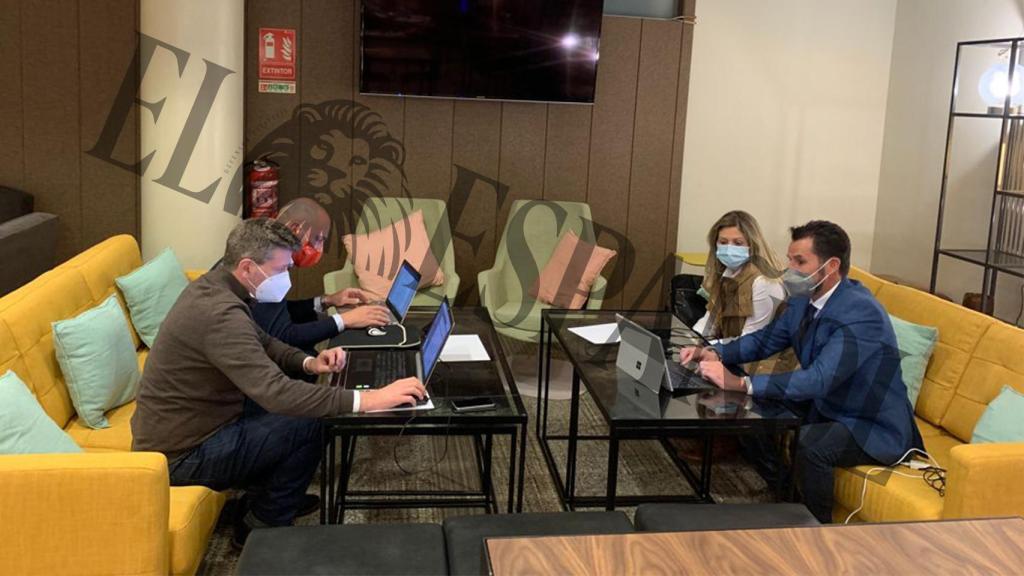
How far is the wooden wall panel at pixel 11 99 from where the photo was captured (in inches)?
214

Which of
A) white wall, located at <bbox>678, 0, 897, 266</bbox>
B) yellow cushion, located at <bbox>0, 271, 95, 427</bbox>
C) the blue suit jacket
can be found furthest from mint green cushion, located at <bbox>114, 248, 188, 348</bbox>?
white wall, located at <bbox>678, 0, 897, 266</bbox>

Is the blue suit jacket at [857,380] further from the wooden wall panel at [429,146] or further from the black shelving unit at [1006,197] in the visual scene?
the wooden wall panel at [429,146]

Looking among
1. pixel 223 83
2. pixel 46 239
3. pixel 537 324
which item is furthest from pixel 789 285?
pixel 46 239

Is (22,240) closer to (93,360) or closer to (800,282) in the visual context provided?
(93,360)

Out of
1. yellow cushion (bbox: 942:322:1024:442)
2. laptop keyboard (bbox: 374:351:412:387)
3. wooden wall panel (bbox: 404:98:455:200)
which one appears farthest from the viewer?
wooden wall panel (bbox: 404:98:455:200)

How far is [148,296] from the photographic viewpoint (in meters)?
4.17

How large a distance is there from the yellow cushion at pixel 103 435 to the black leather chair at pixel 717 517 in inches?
68.4

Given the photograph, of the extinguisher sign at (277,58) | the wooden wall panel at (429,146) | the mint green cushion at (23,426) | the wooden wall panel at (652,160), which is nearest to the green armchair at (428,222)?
the wooden wall panel at (429,146)

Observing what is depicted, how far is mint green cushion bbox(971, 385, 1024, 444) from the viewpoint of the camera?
320 cm

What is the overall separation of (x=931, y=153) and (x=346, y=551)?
16.1 feet

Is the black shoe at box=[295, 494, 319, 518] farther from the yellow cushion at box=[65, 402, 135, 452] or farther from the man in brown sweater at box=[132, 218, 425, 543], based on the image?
the yellow cushion at box=[65, 402, 135, 452]

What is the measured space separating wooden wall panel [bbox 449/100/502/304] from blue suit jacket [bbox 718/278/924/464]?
289 centimetres

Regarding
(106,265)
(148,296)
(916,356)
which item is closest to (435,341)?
(148,296)

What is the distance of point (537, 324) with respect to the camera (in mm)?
5164
